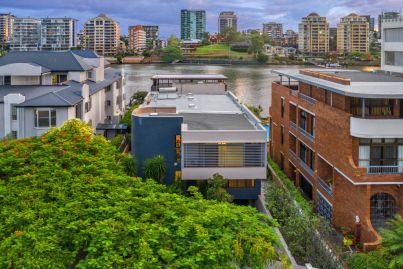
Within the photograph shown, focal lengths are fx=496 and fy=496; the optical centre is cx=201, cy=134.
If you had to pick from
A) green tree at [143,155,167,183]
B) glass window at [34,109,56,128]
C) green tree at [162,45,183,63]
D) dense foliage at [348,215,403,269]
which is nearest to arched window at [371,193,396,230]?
dense foliage at [348,215,403,269]

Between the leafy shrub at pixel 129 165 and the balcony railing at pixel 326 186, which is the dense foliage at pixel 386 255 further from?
the leafy shrub at pixel 129 165

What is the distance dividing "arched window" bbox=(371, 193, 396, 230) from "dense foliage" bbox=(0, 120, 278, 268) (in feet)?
27.9

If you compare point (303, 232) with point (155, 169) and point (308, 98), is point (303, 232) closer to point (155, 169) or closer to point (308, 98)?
point (155, 169)

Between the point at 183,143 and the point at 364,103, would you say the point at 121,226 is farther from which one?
the point at 364,103

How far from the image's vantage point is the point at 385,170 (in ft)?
61.6

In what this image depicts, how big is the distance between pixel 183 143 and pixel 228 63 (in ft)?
442

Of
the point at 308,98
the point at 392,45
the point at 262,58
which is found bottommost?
the point at 308,98

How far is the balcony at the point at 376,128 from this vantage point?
713 inches

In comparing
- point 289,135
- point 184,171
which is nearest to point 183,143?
point 184,171

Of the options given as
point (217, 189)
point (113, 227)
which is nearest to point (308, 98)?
point (217, 189)

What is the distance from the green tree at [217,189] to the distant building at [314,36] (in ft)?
565

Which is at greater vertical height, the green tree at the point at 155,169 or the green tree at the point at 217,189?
the green tree at the point at 155,169

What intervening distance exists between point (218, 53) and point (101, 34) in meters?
50.8

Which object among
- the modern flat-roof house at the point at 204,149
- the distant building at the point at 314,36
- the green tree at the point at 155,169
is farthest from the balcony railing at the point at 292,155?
the distant building at the point at 314,36
